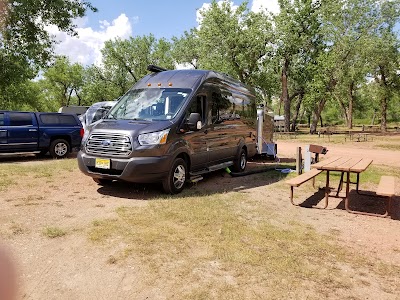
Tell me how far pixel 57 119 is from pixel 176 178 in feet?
25.4

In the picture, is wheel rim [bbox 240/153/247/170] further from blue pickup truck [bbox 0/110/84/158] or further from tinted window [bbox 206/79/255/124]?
blue pickup truck [bbox 0/110/84/158]

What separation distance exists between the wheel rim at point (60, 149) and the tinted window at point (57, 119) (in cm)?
83

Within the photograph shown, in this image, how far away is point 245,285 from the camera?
3531mm

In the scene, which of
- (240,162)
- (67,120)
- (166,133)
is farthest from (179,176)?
(67,120)

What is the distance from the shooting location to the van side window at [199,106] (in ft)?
25.5

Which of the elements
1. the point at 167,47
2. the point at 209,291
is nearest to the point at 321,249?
the point at 209,291

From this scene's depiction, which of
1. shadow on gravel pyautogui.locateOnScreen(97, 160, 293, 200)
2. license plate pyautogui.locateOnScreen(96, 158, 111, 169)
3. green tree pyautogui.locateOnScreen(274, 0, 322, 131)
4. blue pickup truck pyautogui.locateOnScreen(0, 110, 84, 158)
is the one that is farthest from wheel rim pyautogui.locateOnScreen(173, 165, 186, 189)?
green tree pyautogui.locateOnScreen(274, 0, 322, 131)

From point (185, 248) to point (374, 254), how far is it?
2.44m

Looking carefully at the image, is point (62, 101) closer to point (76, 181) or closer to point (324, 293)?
point (76, 181)

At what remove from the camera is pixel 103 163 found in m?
6.90

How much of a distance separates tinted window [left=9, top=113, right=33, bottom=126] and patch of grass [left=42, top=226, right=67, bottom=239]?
8255 millimetres

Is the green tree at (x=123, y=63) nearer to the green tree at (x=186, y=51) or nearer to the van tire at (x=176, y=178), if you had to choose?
the green tree at (x=186, y=51)

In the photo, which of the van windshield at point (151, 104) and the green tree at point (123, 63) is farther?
the green tree at point (123, 63)

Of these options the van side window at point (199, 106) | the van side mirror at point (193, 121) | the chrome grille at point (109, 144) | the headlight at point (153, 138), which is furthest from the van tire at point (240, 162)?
the chrome grille at point (109, 144)
